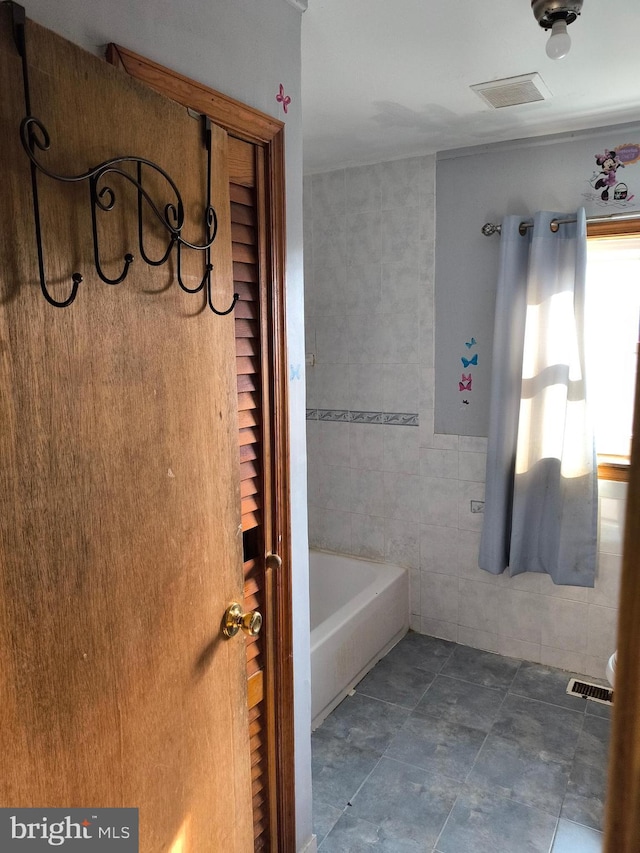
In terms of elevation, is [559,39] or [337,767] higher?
→ [559,39]

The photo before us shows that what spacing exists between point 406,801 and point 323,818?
28 centimetres

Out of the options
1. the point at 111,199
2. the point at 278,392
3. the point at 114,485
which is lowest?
the point at 114,485

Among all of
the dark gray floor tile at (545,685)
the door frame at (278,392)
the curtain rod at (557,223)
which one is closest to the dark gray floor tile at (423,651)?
the dark gray floor tile at (545,685)

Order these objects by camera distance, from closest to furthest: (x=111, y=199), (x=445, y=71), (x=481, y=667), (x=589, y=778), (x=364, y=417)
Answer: (x=111, y=199), (x=445, y=71), (x=589, y=778), (x=481, y=667), (x=364, y=417)

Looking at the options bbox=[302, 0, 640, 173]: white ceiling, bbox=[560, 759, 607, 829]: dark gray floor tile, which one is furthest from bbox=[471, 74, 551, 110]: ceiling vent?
bbox=[560, 759, 607, 829]: dark gray floor tile

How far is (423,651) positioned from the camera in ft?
9.80

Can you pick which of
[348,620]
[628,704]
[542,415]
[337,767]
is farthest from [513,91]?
[337,767]

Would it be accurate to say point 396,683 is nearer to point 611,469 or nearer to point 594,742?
point 594,742

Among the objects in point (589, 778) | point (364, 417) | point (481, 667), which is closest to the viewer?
point (589, 778)

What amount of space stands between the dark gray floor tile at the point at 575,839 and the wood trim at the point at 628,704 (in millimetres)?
1807

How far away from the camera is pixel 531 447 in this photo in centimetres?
265

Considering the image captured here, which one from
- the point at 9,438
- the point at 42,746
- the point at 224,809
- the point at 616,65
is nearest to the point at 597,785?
the point at 224,809

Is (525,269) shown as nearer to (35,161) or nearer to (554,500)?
(554,500)

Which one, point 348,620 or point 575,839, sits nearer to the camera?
point 575,839
